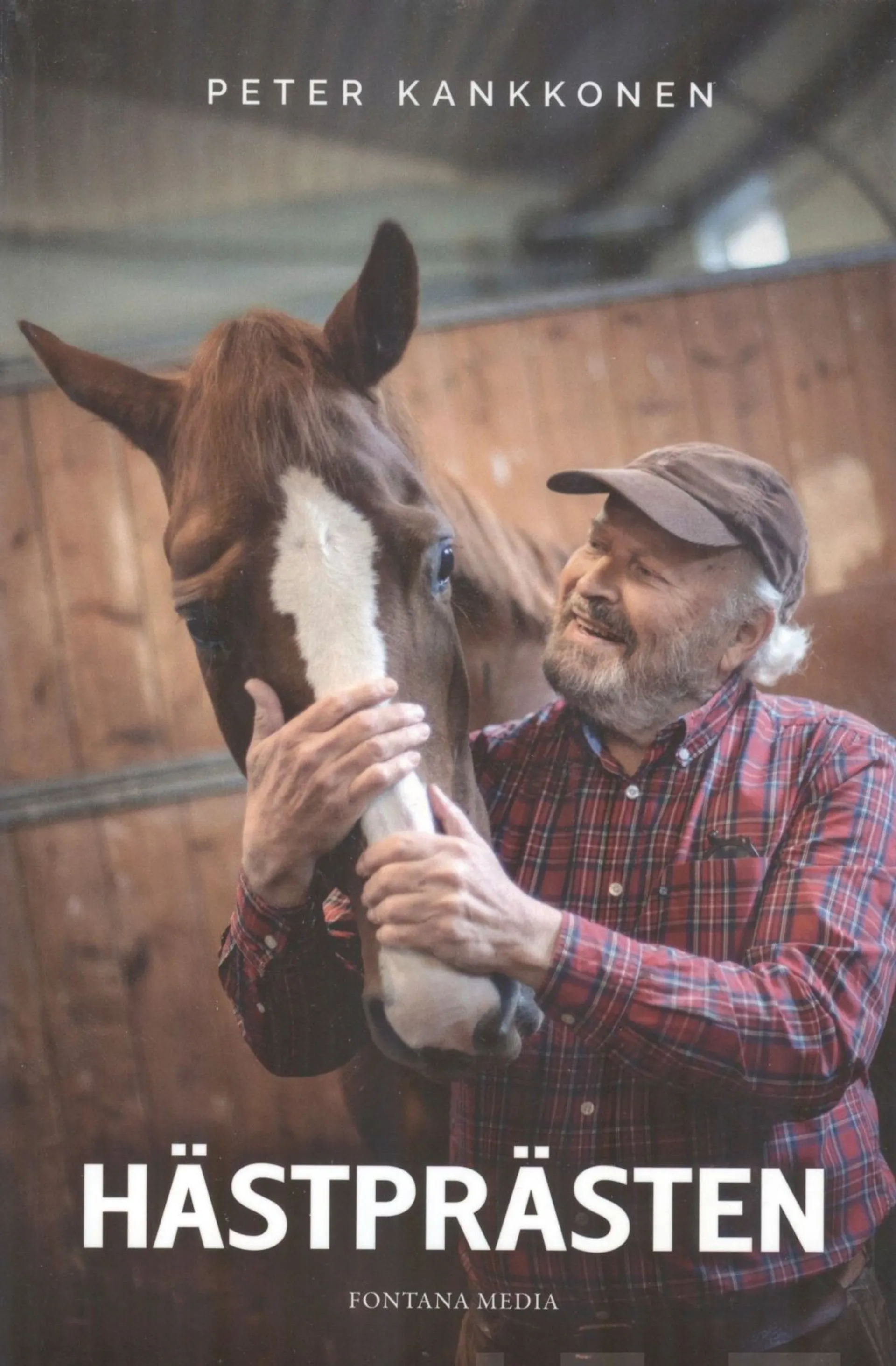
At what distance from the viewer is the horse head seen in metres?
1.00

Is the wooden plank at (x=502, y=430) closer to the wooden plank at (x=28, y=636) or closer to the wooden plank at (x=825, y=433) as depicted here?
the wooden plank at (x=825, y=433)

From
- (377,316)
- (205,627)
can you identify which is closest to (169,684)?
(205,627)

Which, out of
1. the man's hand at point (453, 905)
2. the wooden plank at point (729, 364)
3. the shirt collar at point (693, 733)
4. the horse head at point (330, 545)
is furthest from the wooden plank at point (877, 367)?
the man's hand at point (453, 905)

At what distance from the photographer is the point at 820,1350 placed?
1.19 metres

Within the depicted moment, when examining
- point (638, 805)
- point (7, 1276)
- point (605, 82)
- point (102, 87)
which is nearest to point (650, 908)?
point (638, 805)

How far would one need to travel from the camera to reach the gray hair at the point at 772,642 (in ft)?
4.09

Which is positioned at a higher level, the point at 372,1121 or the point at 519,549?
the point at 519,549

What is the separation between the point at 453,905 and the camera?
1.00 meters

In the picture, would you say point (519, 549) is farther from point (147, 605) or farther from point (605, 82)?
point (605, 82)

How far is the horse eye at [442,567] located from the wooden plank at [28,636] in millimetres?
507

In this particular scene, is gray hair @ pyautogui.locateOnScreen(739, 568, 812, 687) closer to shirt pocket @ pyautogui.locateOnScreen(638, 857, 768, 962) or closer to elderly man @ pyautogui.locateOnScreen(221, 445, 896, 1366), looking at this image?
elderly man @ pyautogui.locateOnScreen(221, 445, 896, 1366)

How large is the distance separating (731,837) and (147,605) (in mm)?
718

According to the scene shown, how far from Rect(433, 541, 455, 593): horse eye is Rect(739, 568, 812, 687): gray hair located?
34 centimetres

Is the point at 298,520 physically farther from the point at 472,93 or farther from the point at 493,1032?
the point at 472,93
